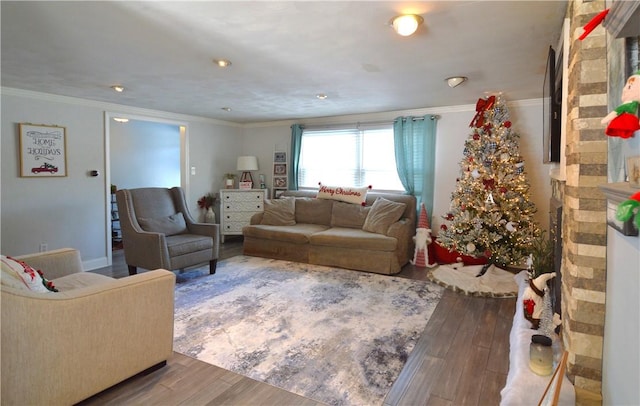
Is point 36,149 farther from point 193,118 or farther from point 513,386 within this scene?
point 513,386

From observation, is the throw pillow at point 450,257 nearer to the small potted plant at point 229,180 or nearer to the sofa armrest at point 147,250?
the sofa armrest at point 147,250

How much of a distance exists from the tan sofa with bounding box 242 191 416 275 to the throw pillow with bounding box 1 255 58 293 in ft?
9.77

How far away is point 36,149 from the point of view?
12.6 ft

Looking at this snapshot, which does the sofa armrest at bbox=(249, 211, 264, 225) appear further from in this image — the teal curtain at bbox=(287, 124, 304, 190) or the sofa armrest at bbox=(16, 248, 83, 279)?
the sofa armrest at bbox=(16, 248, 83, 279)

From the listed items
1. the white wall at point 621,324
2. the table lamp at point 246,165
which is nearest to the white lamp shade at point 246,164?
the table lamp at point 246,165

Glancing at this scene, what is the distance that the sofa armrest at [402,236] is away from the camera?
13.6ft

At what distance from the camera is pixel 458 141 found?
184 inches

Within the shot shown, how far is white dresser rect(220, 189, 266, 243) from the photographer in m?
5.80

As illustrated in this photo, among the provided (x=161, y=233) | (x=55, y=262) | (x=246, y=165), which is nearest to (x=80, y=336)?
(x=55, y=262)

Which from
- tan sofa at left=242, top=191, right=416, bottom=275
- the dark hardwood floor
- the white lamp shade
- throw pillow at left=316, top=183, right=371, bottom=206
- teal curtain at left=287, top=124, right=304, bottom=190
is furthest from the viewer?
the white lamp shade

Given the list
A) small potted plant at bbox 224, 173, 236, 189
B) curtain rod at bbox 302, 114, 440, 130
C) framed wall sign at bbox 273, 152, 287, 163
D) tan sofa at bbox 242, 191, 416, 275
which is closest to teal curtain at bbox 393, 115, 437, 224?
curtain rod at bbox 302, 114, 440, 130

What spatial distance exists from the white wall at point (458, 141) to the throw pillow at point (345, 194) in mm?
1035

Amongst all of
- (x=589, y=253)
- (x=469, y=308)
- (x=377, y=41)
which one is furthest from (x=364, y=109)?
(x=589, y=253)

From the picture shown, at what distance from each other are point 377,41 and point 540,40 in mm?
1082
